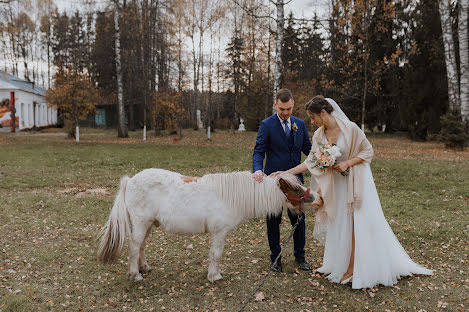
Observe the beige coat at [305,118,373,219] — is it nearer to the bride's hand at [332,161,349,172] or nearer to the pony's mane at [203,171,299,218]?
the bride's hand at [332,161,349,172]

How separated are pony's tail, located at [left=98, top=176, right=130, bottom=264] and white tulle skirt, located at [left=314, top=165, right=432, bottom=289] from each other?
261 cm

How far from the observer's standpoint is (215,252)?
4414mm

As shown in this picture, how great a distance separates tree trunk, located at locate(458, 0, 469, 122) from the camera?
15344mm

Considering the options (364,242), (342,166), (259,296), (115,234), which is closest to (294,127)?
(342,166)

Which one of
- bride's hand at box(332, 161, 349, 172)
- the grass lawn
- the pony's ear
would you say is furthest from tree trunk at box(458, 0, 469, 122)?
the pony's ear

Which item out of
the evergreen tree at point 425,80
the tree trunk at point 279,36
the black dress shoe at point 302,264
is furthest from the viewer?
the evergreen tree at point 425,80

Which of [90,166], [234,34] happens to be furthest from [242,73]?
[90,166]

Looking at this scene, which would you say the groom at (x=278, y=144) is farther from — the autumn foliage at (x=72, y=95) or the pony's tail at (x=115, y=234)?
the autumn foliage at (x=72, y=95)

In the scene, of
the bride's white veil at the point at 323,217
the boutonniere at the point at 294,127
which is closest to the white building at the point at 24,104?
the boutonniere at the point at 294,127

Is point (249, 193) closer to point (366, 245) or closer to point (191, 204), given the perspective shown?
point (191, 204)

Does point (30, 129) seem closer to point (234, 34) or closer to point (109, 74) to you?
point (109, 74)

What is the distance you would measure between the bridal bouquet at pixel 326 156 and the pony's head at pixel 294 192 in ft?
1.14

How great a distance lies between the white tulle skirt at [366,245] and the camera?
4.25 meters

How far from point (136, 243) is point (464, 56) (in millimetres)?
17237
